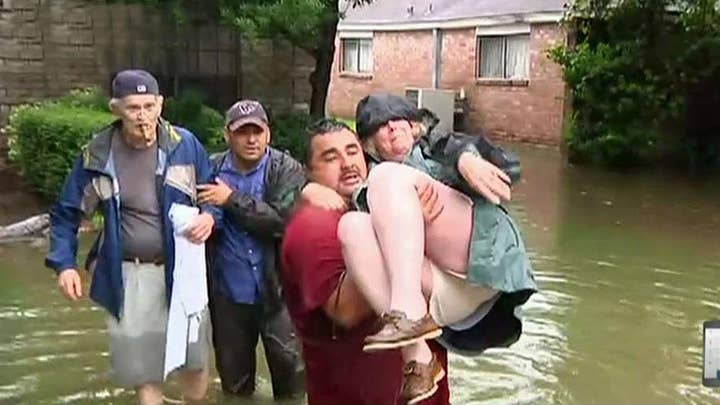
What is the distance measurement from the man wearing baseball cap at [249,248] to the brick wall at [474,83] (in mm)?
16373

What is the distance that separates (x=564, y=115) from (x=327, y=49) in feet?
26.5

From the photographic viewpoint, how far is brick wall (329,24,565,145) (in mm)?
21375

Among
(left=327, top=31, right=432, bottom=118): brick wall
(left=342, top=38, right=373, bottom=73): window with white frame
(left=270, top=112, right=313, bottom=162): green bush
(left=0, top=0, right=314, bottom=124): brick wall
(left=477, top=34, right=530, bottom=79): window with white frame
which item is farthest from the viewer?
(left=342, top=38, right=373, bottom=73): window with white frame

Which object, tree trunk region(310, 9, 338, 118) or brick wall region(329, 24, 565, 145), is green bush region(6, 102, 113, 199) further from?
brick wall region(329, 24, 565, 145)

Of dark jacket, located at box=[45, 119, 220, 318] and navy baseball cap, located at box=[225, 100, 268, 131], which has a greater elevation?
navy baseball cap, located at box=[225, 100, 268, 131]

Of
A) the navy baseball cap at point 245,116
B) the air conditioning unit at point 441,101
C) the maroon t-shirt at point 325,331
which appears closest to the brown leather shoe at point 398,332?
the maroon t-shirt at point 325,331

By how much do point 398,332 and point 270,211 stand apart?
2069mm

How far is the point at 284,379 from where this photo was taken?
5.02 metres

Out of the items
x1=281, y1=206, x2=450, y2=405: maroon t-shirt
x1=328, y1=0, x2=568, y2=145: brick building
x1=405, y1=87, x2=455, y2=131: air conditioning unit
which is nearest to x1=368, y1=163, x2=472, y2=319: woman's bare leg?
x1=281, y1=206, x2=450, y2=405: maroon t-shirt

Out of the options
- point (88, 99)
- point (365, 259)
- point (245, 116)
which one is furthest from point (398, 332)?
point (88, 99)

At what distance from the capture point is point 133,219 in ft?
14.1

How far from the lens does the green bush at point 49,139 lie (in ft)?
32.2

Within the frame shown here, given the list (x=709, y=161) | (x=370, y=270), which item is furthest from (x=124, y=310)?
(x=709, y=161)

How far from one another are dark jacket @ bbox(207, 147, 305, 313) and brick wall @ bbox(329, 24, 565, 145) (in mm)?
16409
